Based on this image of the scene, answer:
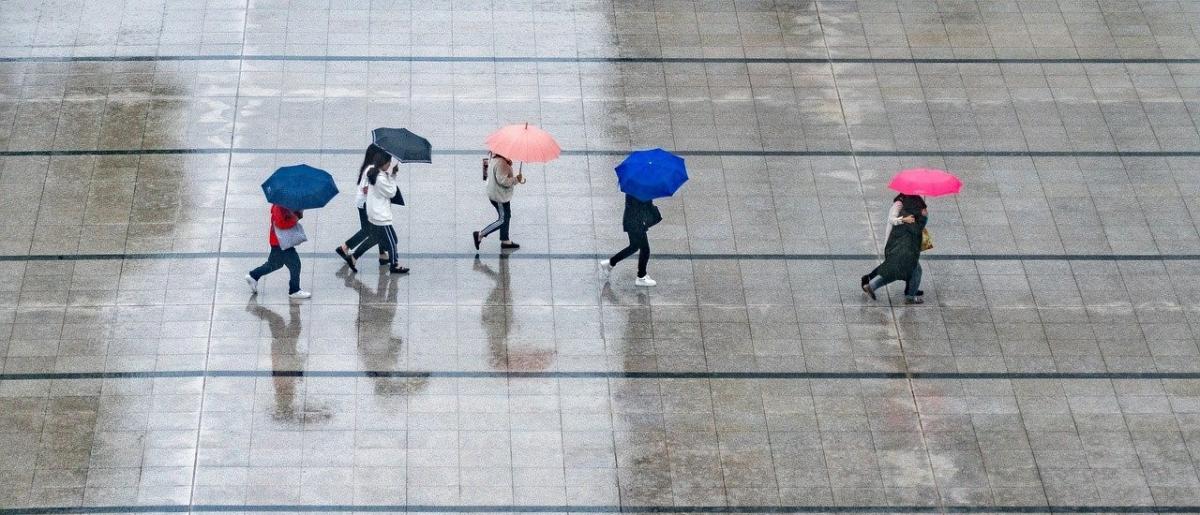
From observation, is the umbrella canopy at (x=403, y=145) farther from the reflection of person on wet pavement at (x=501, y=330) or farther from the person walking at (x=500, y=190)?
the reflection of person on wet pavement at (x=501, y=330)

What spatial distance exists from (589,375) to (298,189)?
9.60 feet

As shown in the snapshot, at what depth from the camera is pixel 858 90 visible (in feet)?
55.2

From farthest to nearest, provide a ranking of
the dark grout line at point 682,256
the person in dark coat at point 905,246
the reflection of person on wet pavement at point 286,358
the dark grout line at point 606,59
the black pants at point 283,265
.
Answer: the dark grout line at point 606,59
the dark grout line at point 682,256
the person in dark coat at point 905,246
the black pants at point 283,265
the reflection of person on wet pavement at point 286,358

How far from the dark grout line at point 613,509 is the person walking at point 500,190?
Result: 10.6 ft

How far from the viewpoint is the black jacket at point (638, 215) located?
1359cm

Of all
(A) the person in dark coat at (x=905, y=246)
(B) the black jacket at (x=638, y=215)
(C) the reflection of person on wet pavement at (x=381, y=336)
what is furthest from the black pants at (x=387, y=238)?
(A) the person in dark coat at (x=905, y=246)

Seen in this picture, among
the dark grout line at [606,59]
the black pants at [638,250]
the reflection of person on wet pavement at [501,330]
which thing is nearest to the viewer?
the reflection of person on wet pavement at [501,330]

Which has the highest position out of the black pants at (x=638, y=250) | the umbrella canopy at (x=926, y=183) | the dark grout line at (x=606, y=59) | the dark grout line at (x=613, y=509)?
the umbrella canopy at (x=926, y=183)

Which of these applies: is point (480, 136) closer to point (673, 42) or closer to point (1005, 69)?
point (673, 42)

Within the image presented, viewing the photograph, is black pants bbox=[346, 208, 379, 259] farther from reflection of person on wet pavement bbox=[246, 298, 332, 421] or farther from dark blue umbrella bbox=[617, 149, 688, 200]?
dark blue umbrella bbox=[617, 149, 688, 200]

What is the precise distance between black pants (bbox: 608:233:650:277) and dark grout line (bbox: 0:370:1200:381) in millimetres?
1224

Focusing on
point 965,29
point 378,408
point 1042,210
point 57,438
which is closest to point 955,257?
point 1042,210

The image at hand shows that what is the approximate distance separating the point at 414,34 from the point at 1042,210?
23.5 ft

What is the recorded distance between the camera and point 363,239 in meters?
13.9
